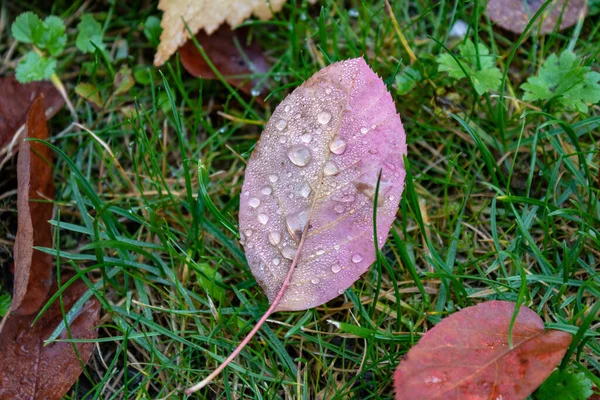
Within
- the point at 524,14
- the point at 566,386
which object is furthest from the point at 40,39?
the point at 566,386

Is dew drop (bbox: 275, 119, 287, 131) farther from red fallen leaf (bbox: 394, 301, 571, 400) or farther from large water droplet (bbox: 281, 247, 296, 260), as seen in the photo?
red fallen leaf (bbox: 394, 301, 571, 400)

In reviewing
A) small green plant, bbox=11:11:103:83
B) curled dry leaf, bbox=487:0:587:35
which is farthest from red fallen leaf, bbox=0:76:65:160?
curled dry leaf, bbox=487:0:587:35

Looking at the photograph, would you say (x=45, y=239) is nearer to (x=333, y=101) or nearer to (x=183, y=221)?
(x=183, y=221)

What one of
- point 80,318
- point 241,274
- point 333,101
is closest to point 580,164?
point 333,101

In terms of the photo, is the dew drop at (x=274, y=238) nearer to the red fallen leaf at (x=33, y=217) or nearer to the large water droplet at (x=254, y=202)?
the large water droplet at (x=254, y=202)

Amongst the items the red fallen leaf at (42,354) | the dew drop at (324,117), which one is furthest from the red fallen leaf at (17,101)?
the dew drop at (324,117)

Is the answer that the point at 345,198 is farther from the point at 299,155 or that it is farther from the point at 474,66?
the point at 474,66
